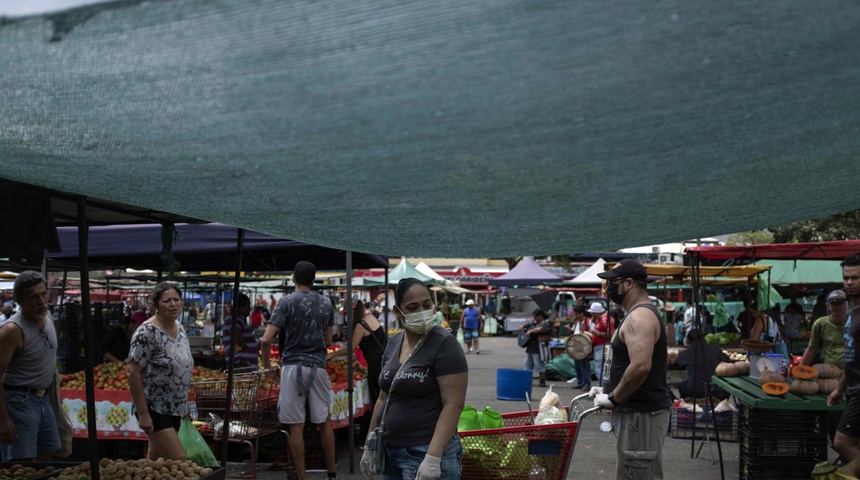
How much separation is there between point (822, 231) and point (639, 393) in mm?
30645

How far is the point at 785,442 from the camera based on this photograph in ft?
25.5

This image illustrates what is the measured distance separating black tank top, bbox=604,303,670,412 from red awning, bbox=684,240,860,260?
16.3ft

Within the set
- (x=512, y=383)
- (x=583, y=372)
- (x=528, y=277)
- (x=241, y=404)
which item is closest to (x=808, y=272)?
(x=583, y=372)

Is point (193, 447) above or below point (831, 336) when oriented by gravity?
below

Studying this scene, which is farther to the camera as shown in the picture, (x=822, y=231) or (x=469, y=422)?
(x=822, y=231)

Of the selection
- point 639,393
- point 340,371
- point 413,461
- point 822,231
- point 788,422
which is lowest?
point 788,422

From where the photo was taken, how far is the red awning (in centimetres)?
1066

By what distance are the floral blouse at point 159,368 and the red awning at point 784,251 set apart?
21.4ft

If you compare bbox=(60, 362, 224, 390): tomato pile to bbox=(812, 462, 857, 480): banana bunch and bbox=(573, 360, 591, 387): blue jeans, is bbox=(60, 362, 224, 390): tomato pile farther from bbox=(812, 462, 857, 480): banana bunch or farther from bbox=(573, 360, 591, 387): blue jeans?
bbox=(573, 360, 591, 387): blue jeans

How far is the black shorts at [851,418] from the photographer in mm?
6574

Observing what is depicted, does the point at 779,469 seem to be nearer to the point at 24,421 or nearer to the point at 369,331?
the point at 369,331

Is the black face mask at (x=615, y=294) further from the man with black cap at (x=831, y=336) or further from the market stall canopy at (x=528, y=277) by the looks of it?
the market stall canopy at (x=528, y=277)

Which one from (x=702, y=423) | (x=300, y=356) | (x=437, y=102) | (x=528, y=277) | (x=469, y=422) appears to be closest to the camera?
(x=437, y=102)

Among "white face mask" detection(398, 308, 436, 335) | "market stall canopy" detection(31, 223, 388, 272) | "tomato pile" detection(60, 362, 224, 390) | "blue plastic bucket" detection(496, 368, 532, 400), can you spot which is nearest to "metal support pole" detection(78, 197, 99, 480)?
"white face mask" detection(398, 308, 436, 335)
